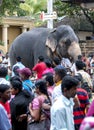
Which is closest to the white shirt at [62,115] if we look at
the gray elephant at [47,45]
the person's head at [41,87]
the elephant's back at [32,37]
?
the person's head at [41,87]

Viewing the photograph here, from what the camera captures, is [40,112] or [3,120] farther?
[40,112]

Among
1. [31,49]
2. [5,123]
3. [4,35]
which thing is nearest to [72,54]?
[31,49]

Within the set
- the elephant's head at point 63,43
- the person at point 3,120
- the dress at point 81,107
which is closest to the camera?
the person at point 3,120

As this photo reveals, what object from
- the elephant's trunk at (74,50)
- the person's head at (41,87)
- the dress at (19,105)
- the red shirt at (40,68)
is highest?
the person's head at (41,87)

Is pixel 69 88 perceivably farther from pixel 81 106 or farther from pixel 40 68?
pixel 40 68

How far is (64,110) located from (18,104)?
6.81ft

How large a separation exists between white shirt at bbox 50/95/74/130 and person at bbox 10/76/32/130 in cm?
186

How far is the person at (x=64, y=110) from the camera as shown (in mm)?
5691

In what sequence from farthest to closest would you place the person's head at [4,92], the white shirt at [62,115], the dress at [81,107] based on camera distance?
1. the dress at [81,107]
2. the person's head at [4,92]
3. the white shirt at [62,115]

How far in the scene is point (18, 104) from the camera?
25.3 ft

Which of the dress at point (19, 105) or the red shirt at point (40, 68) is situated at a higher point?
the dress at point (19, 105)

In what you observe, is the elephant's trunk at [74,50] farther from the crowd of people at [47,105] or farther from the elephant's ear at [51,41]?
the crowd of people at [47,105]

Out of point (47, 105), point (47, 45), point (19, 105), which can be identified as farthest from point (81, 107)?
point (47, 45)

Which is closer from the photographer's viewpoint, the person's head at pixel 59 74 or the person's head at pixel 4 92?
the person's head at pixel 4 92
